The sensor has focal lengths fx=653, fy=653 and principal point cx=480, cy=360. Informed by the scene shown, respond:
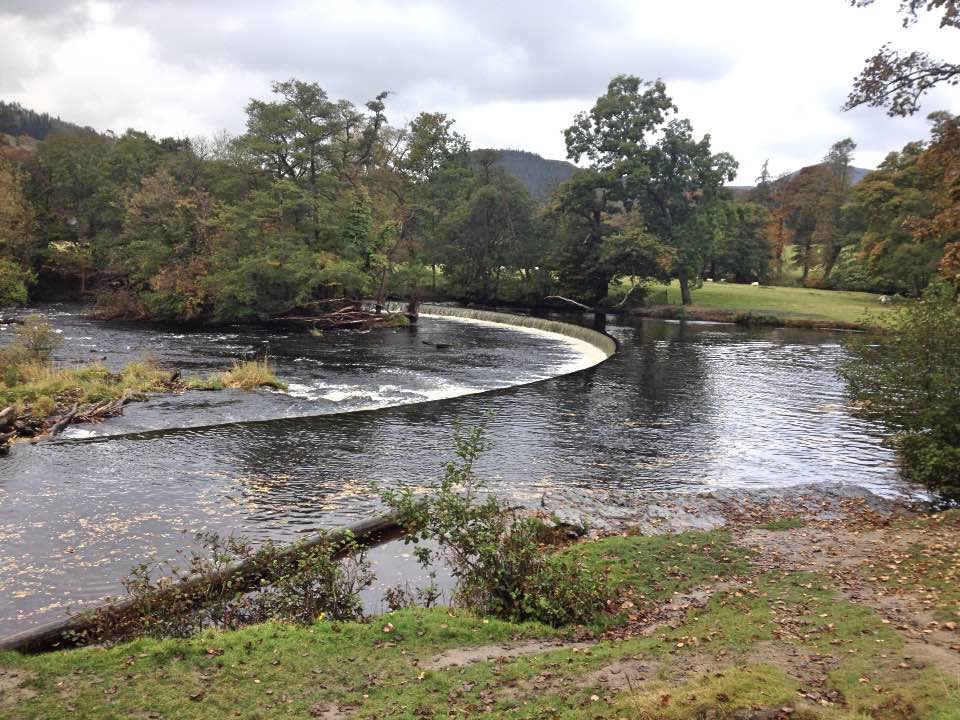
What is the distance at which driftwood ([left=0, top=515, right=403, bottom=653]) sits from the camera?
8.88 meters

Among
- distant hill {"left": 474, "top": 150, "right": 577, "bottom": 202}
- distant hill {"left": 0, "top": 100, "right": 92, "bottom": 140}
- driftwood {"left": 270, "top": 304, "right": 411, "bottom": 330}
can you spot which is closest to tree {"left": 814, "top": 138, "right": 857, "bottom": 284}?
driftwood {"left": 270, "top": 304, "right": 411, "bottom": 330}

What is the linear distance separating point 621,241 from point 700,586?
2106 inches

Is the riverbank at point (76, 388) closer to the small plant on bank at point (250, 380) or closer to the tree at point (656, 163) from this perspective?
the small plant on bank at point (250, 380)

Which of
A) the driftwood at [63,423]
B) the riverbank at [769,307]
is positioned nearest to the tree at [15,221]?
the driftwood at [63,423]

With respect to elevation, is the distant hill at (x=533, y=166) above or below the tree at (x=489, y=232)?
above

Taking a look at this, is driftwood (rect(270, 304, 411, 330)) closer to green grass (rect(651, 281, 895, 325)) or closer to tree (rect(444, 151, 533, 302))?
tree (rect(444, 151, 533, 302))

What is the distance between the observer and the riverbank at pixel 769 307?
5362 cm

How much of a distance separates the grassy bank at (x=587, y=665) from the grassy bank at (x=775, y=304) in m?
47.1

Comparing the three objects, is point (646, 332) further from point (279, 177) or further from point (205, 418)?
point (205, 418)

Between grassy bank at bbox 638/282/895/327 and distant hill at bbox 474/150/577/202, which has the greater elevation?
distant hill at bbox 474/150/577/202

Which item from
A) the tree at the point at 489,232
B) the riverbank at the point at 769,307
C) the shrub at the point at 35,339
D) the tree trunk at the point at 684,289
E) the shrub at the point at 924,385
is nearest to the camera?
the shrub at the point at 924,385

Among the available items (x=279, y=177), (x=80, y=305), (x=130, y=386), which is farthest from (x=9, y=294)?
(x=130, y=386)

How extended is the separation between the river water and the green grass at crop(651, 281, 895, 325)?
63.3ft

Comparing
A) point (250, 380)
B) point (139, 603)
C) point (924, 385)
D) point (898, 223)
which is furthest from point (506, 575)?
point (898, 223)
